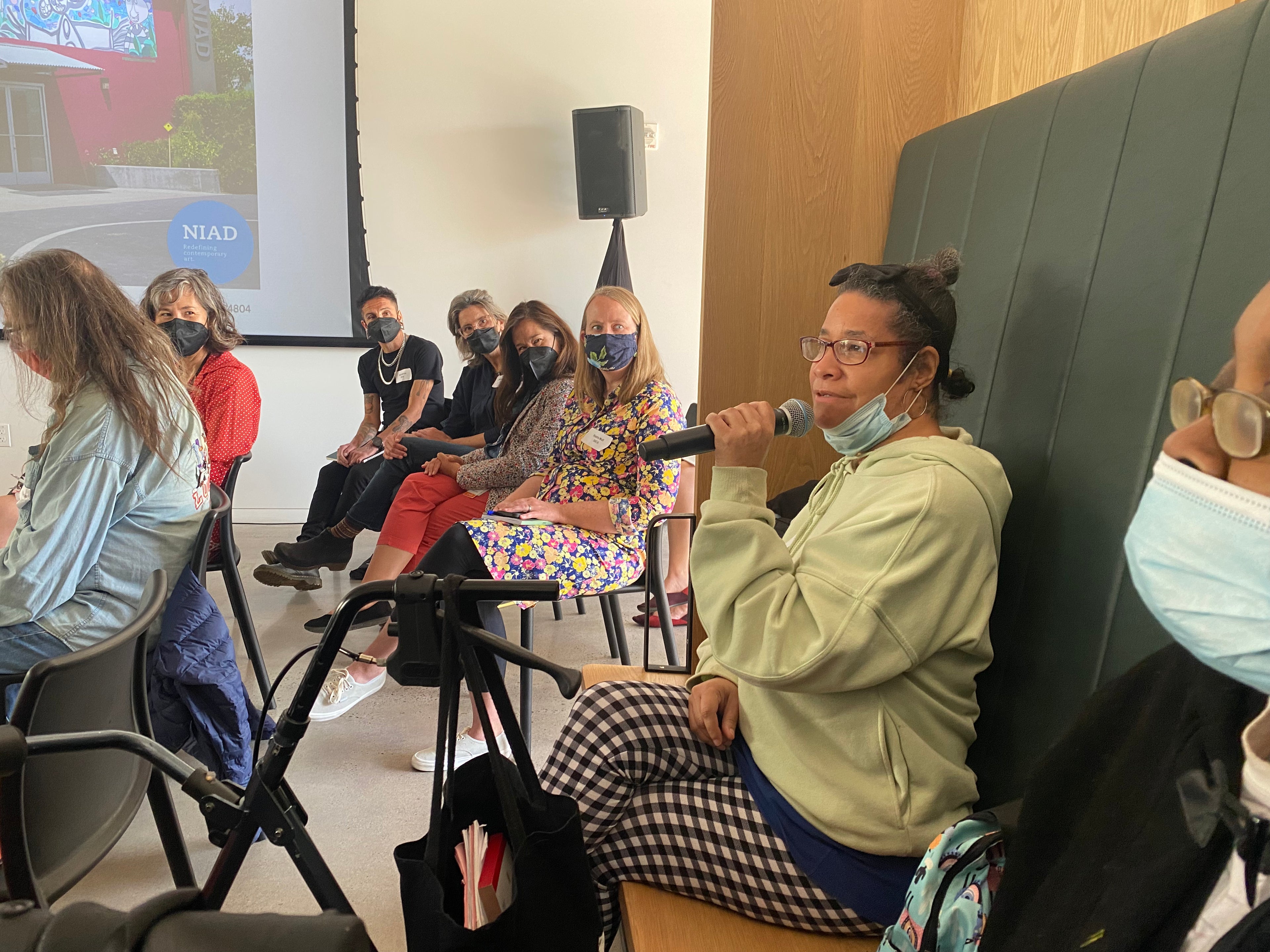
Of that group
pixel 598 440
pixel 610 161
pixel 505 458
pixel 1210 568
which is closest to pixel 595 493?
pixel 598 440

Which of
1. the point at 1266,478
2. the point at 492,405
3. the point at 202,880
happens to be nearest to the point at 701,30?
the point at 492,405

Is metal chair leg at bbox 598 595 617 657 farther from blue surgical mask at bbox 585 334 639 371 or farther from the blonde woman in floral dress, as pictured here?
blue surgical mask at bbox 585 334 639 371

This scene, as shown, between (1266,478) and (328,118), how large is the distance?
5061mm

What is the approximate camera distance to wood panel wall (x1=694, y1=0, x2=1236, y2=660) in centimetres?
187

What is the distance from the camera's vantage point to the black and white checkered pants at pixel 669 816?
114cm

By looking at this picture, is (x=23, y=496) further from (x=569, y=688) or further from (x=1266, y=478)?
(x=1266, y=478)

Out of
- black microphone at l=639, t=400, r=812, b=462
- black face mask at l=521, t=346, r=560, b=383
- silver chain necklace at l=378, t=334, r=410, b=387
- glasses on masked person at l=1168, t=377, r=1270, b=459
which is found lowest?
silver chain necklace at l=378, t=334, r=410, b=387

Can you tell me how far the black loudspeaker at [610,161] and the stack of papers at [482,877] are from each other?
409 centimetres

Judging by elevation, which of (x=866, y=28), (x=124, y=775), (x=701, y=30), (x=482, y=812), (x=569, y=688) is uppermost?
(x=701, y=30)

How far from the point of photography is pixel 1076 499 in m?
1.21

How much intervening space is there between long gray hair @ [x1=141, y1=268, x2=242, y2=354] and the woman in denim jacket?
43.6 inches

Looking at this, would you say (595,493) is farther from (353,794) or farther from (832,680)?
(832,680)

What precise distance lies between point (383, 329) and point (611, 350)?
194 cm

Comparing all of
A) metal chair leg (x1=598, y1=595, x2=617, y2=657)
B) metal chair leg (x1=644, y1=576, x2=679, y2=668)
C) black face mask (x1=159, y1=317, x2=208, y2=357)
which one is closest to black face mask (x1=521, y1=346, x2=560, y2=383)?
metal chair leg (x1=598, y1=595, x2=617, y2=657)
